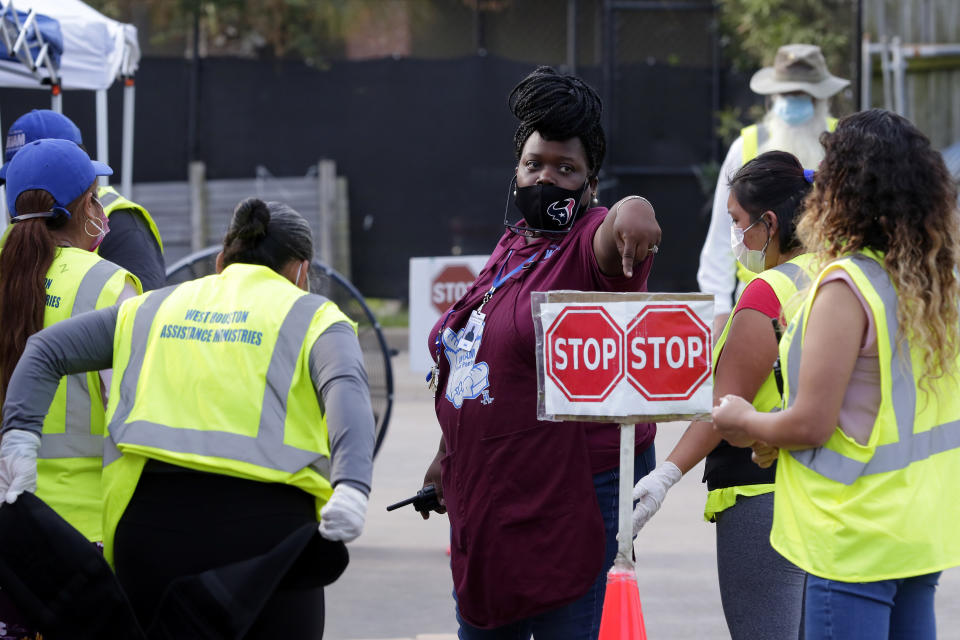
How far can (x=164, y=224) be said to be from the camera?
12805 mm

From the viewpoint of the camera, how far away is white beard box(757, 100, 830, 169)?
18.3ft

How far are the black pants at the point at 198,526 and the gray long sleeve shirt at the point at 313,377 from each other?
17 cm

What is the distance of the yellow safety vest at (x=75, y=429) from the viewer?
332cm

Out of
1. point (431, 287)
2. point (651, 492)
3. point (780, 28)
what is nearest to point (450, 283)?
point (431, 287)

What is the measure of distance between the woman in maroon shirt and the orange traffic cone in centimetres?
17

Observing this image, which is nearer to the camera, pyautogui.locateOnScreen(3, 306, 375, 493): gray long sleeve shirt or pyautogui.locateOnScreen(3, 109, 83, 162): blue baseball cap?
pyautogui.locateOnScreen(3, 306, 375, 493): gray long sleeve shirt

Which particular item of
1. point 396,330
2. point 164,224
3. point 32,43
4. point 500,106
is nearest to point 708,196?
point 500,106

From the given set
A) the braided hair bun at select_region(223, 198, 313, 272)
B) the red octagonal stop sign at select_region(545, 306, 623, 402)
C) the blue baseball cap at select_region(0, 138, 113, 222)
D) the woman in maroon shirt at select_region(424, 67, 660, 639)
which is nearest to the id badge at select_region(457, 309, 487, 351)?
the woman in maroon shirt at select_region(424, 67, 660, 639)

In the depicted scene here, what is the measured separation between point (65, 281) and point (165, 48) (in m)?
12.9

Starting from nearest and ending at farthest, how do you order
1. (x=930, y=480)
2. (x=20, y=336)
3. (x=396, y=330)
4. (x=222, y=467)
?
(x=930, y=480) → (x=222, y=467) → (x=20, y=336) → (x=396, y=330)

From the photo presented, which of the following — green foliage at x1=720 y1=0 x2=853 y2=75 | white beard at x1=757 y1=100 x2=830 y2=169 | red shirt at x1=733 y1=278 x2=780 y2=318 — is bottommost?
red shirt at x1=733 y1=278 x2=780 y2=318

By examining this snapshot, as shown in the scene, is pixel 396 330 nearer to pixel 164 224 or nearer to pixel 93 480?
pixel 164 224

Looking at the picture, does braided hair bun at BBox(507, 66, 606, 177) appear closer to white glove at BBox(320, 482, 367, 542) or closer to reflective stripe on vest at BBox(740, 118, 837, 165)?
white glove at BBox(320, 482, 367, 542)

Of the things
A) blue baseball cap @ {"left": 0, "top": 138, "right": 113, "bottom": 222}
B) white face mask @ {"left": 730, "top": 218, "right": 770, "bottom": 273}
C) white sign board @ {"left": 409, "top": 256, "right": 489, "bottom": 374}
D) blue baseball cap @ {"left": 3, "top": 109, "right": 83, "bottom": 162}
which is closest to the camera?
white face mask @ {"left": 730, "top": 218, "right": 770, "bottom": 273}
